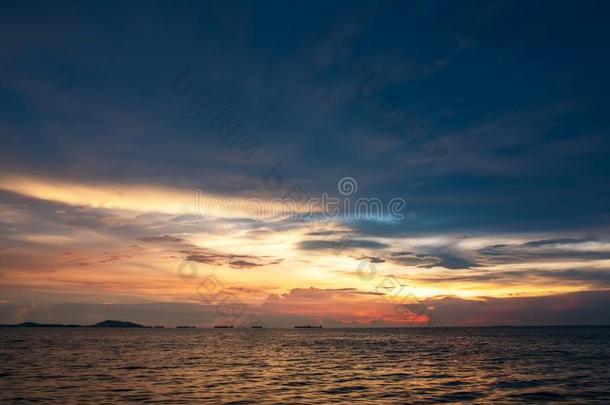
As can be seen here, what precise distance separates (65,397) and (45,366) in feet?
93.7

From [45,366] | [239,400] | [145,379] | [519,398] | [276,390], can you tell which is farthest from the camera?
[45,366]

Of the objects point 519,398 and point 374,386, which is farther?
point 374,386

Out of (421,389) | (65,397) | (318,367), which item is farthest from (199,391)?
(318,367)

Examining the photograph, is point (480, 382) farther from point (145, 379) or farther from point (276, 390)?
point (145, 379)

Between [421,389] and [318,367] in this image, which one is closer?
[421,389]

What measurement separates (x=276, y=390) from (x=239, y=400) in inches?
226

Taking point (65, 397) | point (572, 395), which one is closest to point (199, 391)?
point (65, 397)

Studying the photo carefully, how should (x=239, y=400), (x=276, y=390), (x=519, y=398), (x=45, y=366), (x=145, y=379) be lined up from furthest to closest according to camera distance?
(x=45, y=366) < (x=145, y=379) < (x=276, y=390) < (x=519, y=398) < (x=239, y=400)

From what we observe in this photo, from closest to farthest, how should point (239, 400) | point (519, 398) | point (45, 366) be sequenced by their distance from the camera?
point (239, 400) < point (519, 398) < point (45, 366)

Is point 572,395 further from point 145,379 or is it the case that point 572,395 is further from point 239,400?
point 145,379

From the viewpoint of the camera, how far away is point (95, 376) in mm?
49188

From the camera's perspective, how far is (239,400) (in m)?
35.3

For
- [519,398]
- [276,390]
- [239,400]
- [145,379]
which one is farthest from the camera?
[145,379]

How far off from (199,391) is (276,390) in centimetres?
644
